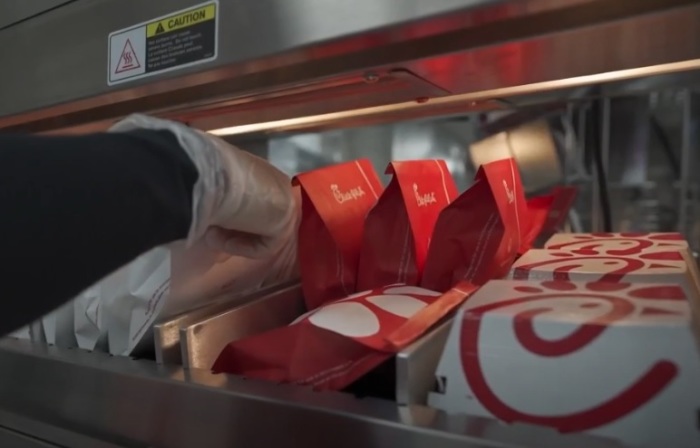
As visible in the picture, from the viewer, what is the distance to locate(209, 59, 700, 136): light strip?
0.71 metres

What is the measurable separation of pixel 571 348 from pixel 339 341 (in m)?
0.20

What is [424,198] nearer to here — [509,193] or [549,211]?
[509,193]

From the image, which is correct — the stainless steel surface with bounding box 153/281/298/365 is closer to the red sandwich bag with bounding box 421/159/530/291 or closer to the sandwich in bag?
the sandwich in bag

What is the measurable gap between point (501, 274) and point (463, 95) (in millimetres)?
289

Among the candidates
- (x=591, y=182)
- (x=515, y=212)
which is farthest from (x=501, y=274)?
(x=591, y=182)

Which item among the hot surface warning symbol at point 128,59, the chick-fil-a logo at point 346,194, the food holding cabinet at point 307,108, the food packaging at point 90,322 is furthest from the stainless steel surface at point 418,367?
the hot surface warning symbol at point 128,59

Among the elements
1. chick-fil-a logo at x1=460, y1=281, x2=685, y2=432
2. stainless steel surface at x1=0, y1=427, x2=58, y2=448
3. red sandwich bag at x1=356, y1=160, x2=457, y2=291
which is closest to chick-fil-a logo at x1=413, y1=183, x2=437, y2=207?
red sandwich bag at x1=356, y1=160, x2=457, y2=291

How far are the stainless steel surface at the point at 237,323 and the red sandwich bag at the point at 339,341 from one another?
0.08ft

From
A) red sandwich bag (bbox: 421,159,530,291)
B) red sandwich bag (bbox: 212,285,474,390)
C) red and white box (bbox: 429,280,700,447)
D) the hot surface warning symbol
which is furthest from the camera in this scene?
the hot surface warning symbol

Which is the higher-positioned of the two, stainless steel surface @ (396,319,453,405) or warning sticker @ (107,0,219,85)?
warning sticker @ (107,0,219,85)

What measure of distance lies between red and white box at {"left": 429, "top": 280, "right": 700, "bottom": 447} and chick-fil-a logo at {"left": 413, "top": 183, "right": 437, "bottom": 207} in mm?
223

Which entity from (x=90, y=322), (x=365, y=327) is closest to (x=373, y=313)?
(x=365, y=327)

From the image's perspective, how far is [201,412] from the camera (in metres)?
0.52

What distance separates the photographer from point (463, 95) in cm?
82
